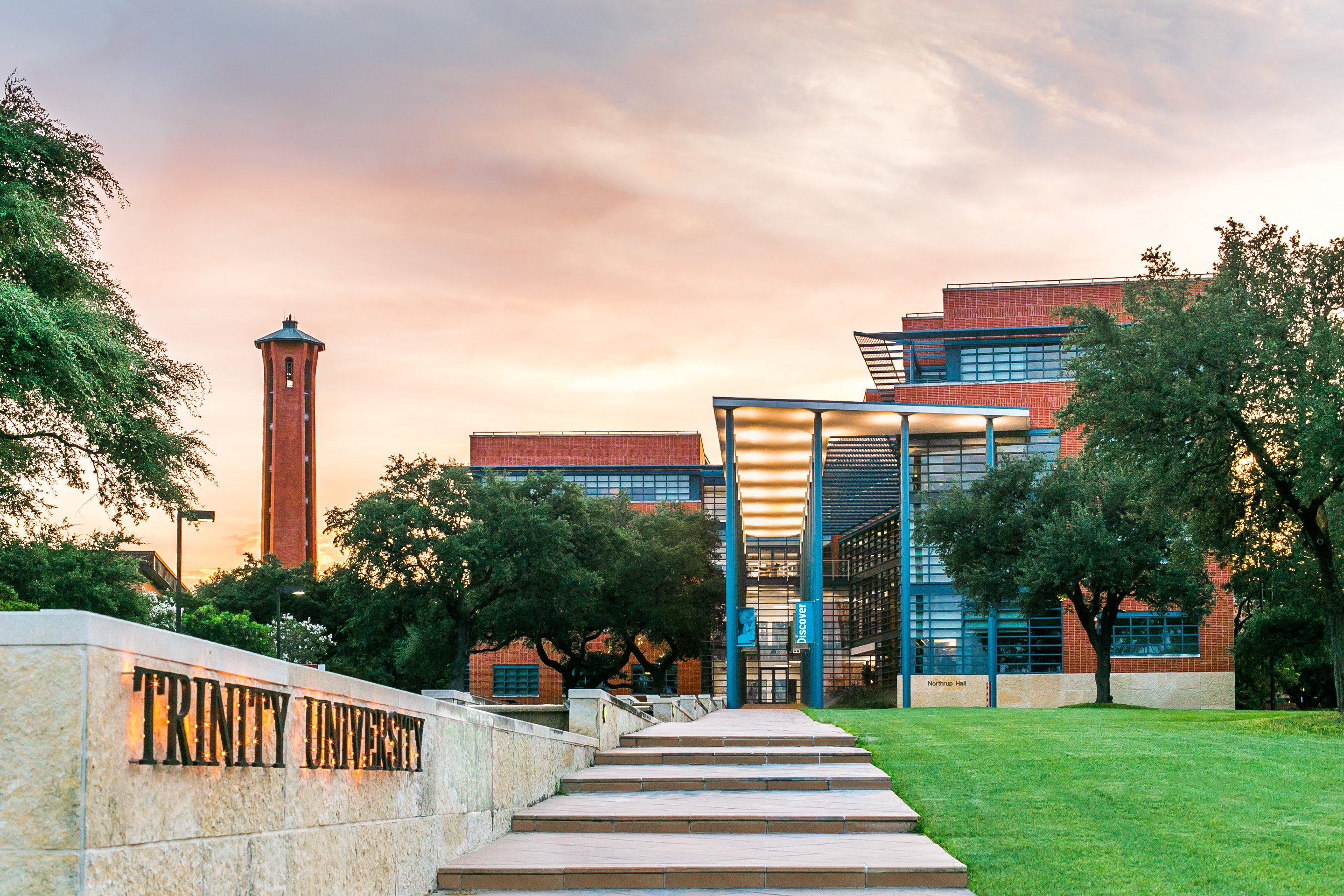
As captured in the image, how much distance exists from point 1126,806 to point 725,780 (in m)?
4.15

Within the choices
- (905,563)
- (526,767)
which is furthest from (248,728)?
(905,563)

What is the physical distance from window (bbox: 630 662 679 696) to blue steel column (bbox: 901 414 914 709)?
74.4 feet

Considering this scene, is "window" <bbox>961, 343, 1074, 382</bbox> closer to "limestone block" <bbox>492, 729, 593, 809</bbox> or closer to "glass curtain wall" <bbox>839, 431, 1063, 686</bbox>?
"glass curtain wall" <bbox>839, 431, 1063, 686</bbox>

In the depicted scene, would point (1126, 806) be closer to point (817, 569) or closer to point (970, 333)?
point (817, 569)

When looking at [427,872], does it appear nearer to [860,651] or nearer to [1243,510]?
[1243,510]

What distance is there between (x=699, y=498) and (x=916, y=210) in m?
51.8

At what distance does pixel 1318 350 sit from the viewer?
2162 cm

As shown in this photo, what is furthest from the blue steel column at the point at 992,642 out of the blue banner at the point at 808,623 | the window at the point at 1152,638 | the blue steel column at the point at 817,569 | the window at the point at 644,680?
the window at the point at 644,680

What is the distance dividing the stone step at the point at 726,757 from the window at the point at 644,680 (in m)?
50.8

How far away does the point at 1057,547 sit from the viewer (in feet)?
117

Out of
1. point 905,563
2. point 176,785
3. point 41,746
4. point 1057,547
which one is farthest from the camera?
point 905,563

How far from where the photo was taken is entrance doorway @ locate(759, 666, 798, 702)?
2815 inches

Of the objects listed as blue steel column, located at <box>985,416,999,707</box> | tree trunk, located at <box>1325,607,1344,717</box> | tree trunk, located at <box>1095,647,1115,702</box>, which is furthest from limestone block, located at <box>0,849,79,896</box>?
blue steel column, located at <box>985,416,999,707</box>

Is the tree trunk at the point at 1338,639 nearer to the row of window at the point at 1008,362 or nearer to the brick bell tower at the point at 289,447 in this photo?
the row of window at the point at 1008,362
